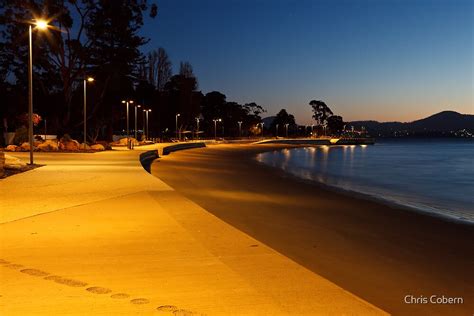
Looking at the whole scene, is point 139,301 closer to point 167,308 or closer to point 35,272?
point 167,308

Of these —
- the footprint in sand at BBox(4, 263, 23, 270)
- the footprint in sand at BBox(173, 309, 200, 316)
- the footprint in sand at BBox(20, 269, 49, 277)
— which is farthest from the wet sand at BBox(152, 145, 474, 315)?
the footprint in sand at BBox(4, 263, 23, 270)

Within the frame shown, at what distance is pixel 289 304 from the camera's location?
19.5 ft

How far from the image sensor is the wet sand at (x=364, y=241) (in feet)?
28.5

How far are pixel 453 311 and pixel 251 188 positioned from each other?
61.5ft

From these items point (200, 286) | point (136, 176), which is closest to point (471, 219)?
point (136, 176)

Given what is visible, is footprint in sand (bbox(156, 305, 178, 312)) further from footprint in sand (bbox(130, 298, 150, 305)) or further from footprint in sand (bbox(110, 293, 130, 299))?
footprint in sand (bbox(110, 293, 130, 299))

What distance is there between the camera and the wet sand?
8.68 metres

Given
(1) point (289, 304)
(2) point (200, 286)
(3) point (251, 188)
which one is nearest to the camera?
(1) point (289, 304)

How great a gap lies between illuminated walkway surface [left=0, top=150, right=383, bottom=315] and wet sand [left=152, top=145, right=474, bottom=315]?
5.31 ft

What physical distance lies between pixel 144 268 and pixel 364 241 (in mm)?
7146

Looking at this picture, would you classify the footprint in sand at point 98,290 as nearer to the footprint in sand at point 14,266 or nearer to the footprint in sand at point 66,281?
the footprint in sand at point 66,281

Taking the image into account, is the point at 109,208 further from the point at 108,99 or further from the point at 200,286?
the point at 108,99

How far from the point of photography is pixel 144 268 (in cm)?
741

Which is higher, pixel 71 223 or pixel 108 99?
pixel 108 99
